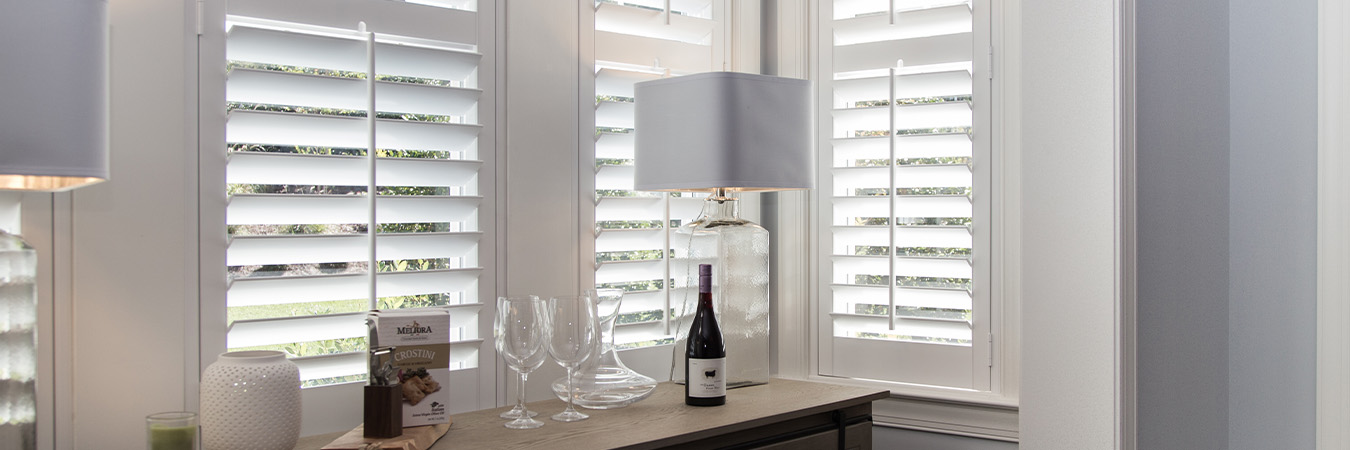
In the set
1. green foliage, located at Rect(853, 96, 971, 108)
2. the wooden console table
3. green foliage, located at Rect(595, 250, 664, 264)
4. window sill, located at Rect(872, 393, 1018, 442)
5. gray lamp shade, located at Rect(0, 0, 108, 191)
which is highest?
green foliage, located at Rect(853, 96, 971, 108)

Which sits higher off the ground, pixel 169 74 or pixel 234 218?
pixel 169 74

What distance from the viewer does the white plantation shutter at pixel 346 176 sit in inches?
64.9

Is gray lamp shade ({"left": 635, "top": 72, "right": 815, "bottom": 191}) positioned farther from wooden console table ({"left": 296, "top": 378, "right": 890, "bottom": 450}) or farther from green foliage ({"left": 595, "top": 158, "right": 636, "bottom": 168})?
wooden console table ({"left": 296, "top": 378, "right": 890, "bottom": 450})

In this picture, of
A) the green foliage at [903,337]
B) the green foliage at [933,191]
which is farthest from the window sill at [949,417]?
the green foliage at [933,191]

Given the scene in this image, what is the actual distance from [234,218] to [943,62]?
5.63 ft

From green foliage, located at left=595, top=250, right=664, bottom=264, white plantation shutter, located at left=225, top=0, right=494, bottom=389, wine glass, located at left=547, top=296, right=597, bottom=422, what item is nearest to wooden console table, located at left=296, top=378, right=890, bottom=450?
wine glass, located at left=547, top=296, right=597, bottom=422

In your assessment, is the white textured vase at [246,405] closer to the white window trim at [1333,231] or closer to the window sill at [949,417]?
the window sill at [949,417]

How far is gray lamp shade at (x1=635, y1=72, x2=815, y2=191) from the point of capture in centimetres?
196

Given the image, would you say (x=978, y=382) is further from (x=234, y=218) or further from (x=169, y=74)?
(x=169, y=74)

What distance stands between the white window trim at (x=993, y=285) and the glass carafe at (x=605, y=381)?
646 millimetres

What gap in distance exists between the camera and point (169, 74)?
1557 millimetres

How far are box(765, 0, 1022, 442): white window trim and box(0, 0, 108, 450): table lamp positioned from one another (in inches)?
67.8

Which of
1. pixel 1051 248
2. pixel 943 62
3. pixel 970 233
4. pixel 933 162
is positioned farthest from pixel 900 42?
pixel 1051 248

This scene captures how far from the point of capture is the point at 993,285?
221 cm
